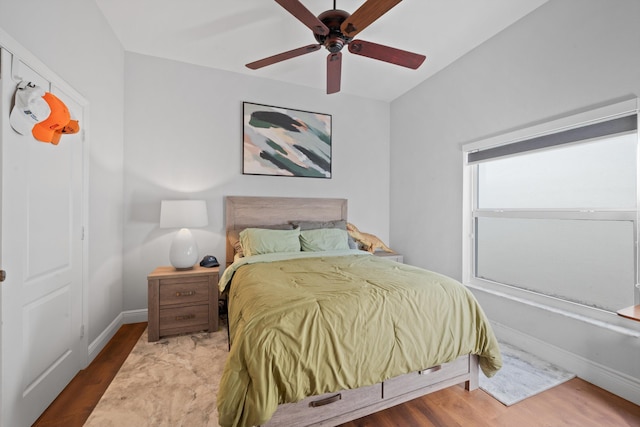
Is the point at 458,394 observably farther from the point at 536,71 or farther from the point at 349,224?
the point at 536,71

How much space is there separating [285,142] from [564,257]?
120 inches

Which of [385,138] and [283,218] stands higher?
[385,138]

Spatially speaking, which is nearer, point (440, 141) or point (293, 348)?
point (293, 348)

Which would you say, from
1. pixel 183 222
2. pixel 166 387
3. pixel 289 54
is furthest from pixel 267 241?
pixel 289 54

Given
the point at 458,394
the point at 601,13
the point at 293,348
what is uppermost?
the point at 601,13

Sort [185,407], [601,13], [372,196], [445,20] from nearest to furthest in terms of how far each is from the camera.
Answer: [185,407] < [601,13] < [445,20] < [372,196]

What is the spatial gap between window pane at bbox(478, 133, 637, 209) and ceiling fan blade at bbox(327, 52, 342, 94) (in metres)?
1.78

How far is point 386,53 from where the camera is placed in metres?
2.01

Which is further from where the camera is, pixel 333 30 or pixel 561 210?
pixel 561 210

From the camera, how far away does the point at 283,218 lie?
341 centimetres

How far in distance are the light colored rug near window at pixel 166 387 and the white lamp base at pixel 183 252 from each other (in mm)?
680

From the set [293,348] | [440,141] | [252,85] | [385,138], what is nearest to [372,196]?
[385,138]

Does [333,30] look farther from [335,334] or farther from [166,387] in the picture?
[166,387]

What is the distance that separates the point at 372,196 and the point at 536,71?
2.25m
